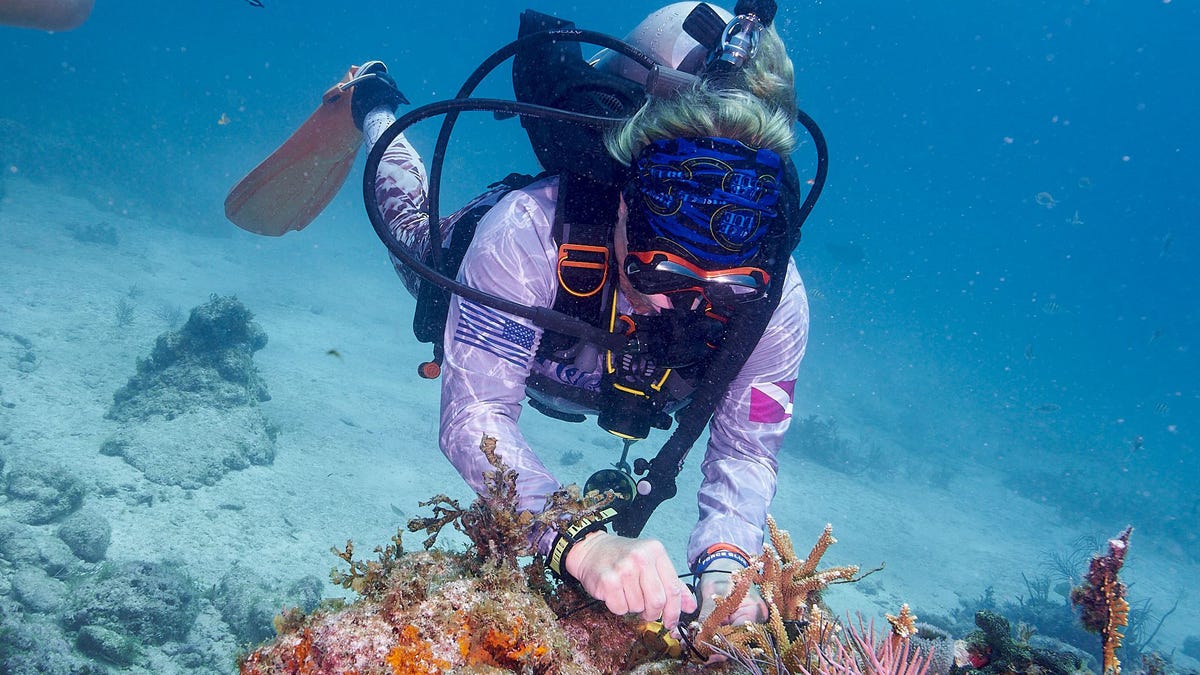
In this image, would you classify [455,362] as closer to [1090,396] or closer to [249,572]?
[249,572]

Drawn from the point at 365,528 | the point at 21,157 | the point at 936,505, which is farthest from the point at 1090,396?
the point at 21,157

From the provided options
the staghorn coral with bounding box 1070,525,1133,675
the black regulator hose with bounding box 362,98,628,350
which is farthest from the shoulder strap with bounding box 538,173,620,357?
the staghorn coral with bounding box 1070,525,1133,675

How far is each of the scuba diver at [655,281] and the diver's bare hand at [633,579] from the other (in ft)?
0.07

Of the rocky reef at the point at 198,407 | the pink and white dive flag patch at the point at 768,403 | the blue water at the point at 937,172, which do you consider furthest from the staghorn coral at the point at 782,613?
the blue water at the point at 937,172

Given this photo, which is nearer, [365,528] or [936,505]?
[365,528]

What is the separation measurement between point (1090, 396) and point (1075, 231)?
8702cm

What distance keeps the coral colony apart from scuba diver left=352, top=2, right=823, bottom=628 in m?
0.19

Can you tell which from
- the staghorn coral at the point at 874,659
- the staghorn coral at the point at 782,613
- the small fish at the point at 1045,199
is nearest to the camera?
the staghorn coral at the point at 874,659

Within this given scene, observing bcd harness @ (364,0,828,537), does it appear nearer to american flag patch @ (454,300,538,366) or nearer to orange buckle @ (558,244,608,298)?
orange buckle @ (558,244,608,298)

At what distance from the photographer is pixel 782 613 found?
6.38 ft

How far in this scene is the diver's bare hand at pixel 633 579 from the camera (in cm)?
179

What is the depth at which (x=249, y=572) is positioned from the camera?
257 inches

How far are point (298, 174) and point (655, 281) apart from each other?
210 inches

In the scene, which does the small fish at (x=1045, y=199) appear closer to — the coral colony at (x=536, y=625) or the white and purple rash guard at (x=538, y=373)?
the white and purple rash guard at (x=538, y=373)
